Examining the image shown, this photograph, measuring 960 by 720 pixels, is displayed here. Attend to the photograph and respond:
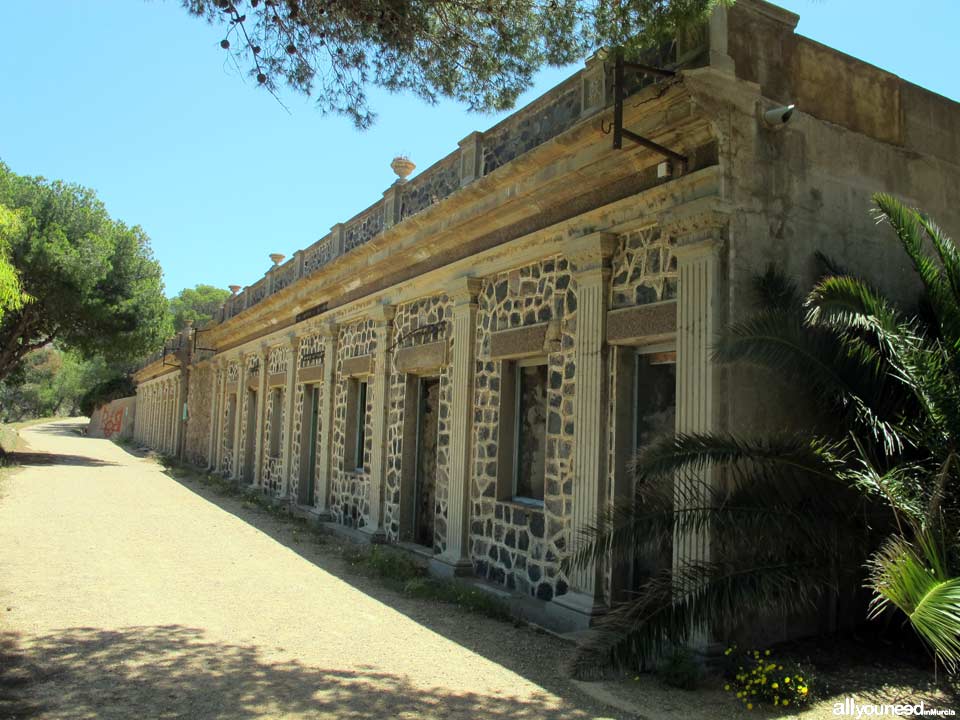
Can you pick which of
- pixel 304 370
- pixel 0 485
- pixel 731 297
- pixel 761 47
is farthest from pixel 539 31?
pixel 0 485

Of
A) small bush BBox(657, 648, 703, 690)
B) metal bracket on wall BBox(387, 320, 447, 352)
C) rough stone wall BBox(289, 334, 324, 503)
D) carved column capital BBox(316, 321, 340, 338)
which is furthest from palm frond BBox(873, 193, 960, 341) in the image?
rough stone wall BBox(289, 334, 324, 503)

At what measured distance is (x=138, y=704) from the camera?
434cm

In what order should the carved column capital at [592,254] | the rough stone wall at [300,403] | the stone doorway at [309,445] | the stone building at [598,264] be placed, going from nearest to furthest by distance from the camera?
1. the stone building at [598,264]
2. the carved column capital at [592,254]
3. the rough stone wall at [300,403]
4. the stone doorway at [309,445]

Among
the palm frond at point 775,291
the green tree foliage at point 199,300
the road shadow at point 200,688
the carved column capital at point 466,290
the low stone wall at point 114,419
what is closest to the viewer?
the road shadow at point 200,688

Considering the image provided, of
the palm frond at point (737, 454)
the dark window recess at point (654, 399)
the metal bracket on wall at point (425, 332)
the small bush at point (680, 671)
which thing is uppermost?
the metal bracket on wall at point (425, 332)

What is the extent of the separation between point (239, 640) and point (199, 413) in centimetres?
2214

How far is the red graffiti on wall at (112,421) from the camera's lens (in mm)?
51719

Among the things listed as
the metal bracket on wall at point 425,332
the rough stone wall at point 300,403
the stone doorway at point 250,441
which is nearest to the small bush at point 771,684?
the metal bracket on wall at point 425,332

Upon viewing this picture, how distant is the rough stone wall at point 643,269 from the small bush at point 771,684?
2.74m

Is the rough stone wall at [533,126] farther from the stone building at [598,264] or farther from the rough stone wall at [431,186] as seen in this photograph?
the rough stone wall at [431,186]

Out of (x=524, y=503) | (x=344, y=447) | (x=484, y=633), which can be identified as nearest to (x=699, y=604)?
(x=484, y=633)

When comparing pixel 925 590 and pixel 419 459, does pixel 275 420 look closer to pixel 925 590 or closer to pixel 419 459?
pixel 419 459

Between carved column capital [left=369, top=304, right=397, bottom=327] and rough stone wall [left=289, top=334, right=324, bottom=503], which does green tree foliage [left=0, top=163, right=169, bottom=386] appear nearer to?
rough stone wall [left=289, top=334, right=324, bottom=503]

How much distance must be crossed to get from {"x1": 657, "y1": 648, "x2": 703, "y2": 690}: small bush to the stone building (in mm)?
720
